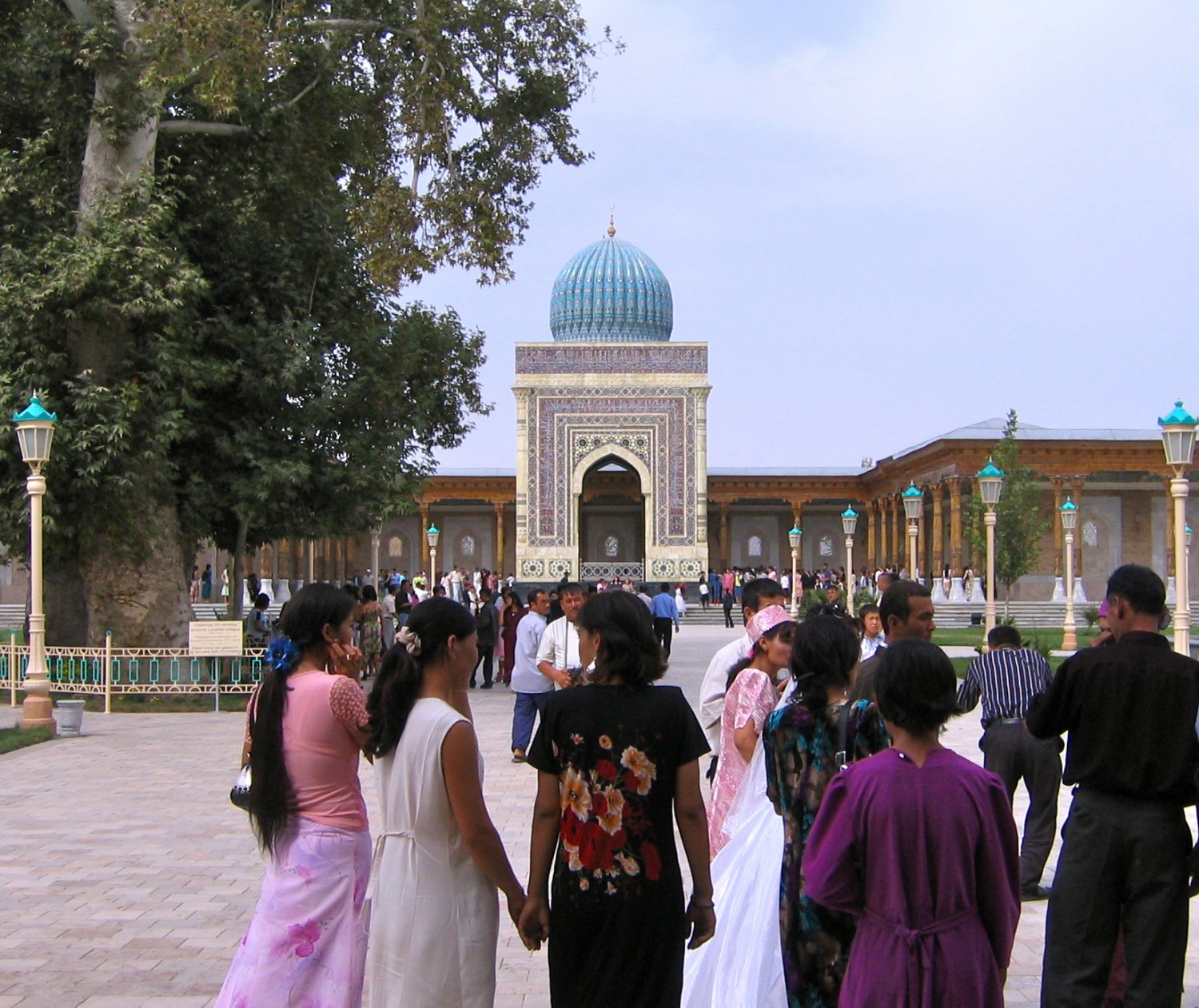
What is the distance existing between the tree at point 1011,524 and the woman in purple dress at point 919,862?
28310 millimetres

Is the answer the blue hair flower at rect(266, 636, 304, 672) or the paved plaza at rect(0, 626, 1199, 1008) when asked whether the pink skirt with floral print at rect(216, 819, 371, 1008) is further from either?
the paved plaza at rect(0, 626, 1199, 1008)

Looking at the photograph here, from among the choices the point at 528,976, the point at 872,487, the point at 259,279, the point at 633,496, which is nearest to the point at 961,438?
the point at 872,487

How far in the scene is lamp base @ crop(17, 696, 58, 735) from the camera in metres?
12.7

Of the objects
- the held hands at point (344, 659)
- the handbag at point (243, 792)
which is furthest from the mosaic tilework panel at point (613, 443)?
the handbag at point (243, 792)

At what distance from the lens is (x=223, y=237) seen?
16656mm

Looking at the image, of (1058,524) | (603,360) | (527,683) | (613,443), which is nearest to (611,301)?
(603,360)

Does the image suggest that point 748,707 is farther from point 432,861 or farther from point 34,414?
point 34,414

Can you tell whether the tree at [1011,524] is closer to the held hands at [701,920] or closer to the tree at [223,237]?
the tree at [223,237]

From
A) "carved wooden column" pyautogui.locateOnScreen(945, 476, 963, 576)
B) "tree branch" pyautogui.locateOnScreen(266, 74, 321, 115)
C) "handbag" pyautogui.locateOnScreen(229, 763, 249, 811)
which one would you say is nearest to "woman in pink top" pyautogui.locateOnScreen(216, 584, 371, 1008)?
"handbag" pyautogui.locateOnScreen(229, 763, 249, 811)

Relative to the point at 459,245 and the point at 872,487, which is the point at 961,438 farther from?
the point at 459,245

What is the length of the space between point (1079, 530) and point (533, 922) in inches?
1542

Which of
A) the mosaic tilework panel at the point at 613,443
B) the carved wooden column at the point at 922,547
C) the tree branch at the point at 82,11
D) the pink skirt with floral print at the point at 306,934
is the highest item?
the tree branch at the point at 82,11

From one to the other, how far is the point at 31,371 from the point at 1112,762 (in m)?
13.1

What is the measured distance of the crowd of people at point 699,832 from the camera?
9.86ft
